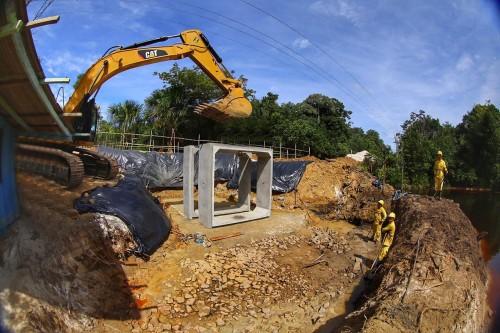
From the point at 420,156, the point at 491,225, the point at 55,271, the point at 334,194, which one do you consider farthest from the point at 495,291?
the point at 420,156

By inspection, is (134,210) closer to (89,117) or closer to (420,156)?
(89,117)

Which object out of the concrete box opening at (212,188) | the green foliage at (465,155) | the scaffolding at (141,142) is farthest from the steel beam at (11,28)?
the green foliage at (465,155)

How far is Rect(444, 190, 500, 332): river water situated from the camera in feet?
25.1

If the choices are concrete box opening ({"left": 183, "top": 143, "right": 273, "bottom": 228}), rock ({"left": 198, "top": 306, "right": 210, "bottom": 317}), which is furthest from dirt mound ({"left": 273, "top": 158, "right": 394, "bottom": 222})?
rock ({"left": 198, "top": 306, "right": 210, "bottom": 317})

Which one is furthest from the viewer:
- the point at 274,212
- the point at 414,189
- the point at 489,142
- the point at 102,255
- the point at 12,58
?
the point at 414,189

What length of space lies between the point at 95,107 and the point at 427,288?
18.1ft

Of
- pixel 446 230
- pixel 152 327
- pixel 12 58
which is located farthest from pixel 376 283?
pixel 12 58

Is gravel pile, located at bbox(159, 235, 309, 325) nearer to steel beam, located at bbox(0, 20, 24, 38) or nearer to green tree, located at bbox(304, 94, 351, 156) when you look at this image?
steel beam, located at bbox(0, 20, 24, 38)

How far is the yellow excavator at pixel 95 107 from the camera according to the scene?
2.51m

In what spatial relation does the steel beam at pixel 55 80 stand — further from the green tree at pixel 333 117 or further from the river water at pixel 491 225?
the green tree at pixel 333 117

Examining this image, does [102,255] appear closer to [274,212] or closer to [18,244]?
[18,244]

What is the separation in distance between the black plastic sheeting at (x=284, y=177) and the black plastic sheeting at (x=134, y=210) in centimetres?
820

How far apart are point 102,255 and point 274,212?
844cm

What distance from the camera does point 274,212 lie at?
527 inches
